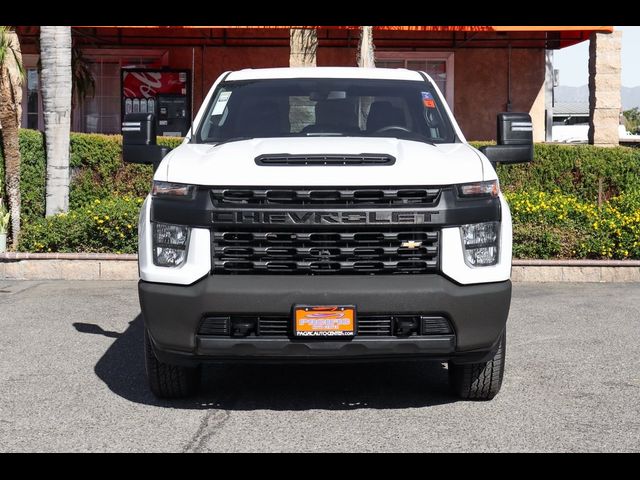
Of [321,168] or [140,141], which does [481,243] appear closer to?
[321,168]

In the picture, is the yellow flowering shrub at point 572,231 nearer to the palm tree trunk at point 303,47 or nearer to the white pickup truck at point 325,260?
the palm tree trunk at point 303,47

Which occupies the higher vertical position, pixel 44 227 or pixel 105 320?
pixel 44 227

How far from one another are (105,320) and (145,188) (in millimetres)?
5381

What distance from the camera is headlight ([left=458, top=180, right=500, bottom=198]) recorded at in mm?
5586

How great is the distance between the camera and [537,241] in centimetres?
1245

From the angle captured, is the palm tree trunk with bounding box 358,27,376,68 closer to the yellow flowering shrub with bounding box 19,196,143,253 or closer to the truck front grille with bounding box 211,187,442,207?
the yellow flowering shrub with bounding box 19,196,143,253

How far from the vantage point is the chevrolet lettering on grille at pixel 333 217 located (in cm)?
549

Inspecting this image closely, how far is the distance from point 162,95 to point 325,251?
17.0m

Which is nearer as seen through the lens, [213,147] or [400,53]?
[213,147]

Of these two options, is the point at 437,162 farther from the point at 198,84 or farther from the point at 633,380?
the point at 198,84

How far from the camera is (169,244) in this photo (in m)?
5.65

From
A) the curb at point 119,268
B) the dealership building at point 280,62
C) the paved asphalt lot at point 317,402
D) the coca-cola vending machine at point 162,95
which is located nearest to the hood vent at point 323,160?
the paved asphalt lot at point 317,402

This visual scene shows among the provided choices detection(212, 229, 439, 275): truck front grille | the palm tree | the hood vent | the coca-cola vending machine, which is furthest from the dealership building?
detection(212, 229, 439, 275): truck front grille
